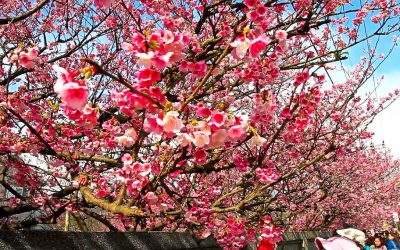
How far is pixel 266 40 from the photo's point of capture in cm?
269

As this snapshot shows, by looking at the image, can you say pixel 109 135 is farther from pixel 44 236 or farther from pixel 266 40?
pixel 266 40

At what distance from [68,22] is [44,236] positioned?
5.74m

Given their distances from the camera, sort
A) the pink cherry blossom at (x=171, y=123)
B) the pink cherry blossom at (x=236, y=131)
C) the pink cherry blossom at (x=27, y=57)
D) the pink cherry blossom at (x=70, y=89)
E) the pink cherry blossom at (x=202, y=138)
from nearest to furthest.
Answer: the pink cherry blossom at (x=70, y=89) < the pink cherry blossom at (x=171, y=123) < the pink cherry blossom at (x=202, y=138) < the pink cherry blossom at (x=236, y=131) < the pink cherry blossom at (x=27, y=57)

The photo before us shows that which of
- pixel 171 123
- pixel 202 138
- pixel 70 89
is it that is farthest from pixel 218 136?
pixel 70 89

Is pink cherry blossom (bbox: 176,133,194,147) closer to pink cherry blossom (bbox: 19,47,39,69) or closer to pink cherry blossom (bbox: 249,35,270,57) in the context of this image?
pink cherry blossom (bbox: 249,35,270,57)

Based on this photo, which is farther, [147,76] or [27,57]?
[27,57]

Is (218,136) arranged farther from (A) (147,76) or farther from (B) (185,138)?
(A) (147,76)

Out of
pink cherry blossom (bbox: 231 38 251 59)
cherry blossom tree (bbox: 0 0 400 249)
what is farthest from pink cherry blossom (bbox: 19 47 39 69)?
pink cherry blossom (bbox: 231 38 251 59)

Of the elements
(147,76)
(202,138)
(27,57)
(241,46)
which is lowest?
(202,138)

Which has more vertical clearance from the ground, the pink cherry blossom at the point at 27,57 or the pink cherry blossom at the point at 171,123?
the pink cherry blossom at the point at 27,57

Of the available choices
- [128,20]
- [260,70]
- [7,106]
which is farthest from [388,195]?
[7,106]

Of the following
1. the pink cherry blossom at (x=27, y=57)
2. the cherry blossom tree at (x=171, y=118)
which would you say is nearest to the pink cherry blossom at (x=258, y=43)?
the cherry blossom tree at (x=171, y=118)

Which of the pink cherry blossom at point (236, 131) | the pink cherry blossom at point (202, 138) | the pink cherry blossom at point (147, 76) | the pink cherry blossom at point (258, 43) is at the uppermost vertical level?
the pink cherry blossom at point (258, 43)

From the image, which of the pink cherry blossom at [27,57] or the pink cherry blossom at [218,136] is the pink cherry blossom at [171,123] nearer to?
the pink cherry blossom at [218,136]
